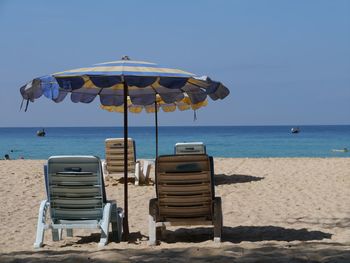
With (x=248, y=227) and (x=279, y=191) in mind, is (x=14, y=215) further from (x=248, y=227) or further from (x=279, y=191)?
(x=279, y=191)

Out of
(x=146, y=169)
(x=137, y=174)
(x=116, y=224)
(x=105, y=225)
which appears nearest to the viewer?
(x=105, y=225)

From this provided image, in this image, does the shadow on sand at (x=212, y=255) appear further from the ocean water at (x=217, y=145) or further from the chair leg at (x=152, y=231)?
the ocean water at (x=217, y=145)

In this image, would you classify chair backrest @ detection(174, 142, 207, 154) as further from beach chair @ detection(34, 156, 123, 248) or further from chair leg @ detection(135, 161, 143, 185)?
beach chair @ detection(34, 156, 123, 248)

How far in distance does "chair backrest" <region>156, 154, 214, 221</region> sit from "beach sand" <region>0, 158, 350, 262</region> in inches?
13.2

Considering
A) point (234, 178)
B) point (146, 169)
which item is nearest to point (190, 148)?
point (146, 169)

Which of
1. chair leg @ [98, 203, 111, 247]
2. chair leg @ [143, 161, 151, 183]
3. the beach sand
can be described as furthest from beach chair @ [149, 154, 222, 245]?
chair leg @ [143, 161, 151, 183]

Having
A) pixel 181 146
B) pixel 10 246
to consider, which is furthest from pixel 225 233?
pixel 181 146

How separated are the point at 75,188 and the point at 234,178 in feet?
22.2

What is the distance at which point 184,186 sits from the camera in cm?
556

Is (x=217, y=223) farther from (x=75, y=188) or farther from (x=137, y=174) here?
(x=137, y=174)

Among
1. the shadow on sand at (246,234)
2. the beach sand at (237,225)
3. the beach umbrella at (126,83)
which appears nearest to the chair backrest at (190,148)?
the beach sand at (237,225)

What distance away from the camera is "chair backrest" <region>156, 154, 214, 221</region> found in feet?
18.2

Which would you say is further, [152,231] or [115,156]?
[115,156]

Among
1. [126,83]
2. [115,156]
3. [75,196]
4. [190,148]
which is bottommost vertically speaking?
[75,196]
